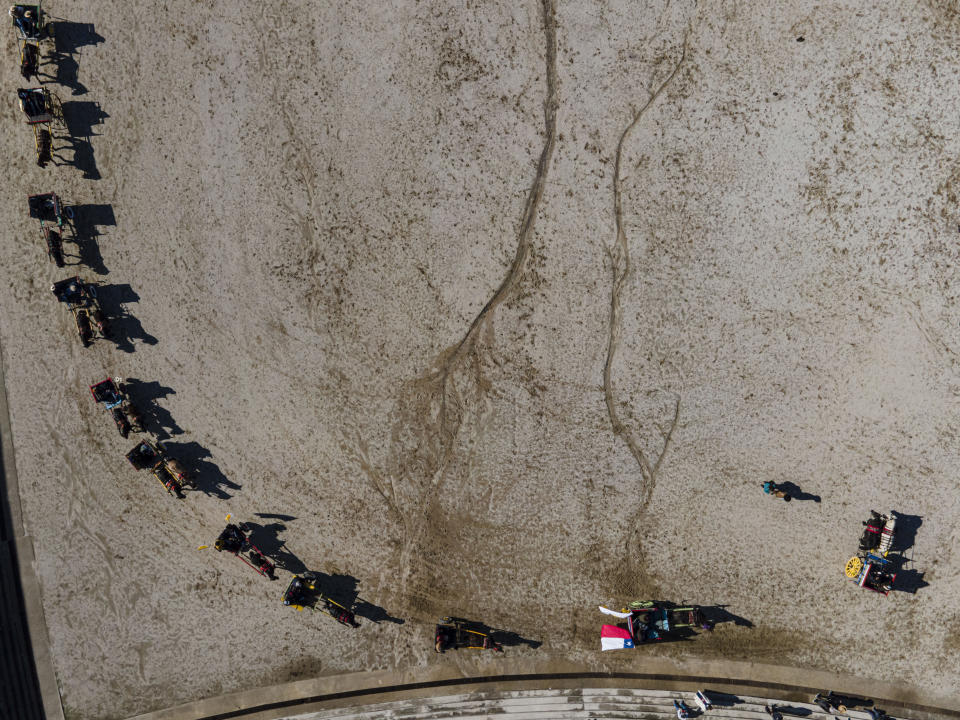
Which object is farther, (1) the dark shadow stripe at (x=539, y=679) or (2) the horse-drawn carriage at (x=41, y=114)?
(1) the dark shadow stripe at (x=539, y=679)

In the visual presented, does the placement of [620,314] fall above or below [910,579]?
above

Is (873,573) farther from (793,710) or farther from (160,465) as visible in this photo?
(160,465)

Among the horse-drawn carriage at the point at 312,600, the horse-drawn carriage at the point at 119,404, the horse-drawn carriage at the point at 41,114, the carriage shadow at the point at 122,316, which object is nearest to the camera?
the horse-drawn carriage at the point at 41,114

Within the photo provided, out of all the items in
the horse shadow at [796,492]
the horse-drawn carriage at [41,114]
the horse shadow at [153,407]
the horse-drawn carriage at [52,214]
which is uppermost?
the horse-drawn carriage at [41,114]

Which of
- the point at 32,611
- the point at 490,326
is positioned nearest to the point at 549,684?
the point at 490,326

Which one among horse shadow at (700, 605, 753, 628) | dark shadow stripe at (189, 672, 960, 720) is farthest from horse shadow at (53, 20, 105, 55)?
A: horse shadow at (700, 605, 753, 628)

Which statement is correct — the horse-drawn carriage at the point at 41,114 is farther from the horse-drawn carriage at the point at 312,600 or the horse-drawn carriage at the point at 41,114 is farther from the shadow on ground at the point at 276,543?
the horse-drawn carriage at the point at 312,600

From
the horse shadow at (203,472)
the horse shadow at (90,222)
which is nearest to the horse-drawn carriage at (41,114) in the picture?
the horse shadow at (90,222)
